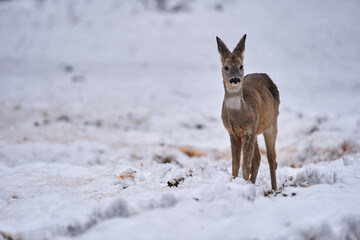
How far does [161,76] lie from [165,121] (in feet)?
26.8

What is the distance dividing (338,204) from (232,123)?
1.77m

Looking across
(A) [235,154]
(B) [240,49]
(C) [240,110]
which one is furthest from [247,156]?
(B) [240,49]

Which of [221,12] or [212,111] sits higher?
[221,12]

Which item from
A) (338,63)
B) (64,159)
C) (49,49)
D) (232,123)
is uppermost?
(49,49)

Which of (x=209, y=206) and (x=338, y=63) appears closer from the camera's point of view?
(x=209, y=206)

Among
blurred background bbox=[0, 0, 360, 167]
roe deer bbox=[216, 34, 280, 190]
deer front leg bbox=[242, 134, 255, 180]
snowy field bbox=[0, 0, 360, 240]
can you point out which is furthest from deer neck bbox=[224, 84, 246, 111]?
blurred background bbox=[0, 0, 360, 167]

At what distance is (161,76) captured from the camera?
20922 mm

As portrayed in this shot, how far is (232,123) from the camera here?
15.4ft

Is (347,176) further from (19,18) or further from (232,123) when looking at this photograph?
(19,18)

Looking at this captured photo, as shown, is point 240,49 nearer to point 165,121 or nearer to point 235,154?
point 235,154

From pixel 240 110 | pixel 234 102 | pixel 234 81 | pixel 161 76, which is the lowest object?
pixel 240 110

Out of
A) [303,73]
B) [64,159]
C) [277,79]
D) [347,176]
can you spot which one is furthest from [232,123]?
[303,73]

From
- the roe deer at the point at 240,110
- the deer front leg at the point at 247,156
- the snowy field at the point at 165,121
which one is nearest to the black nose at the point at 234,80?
the roe deer at the point at 240,110

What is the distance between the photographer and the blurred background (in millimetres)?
9359
